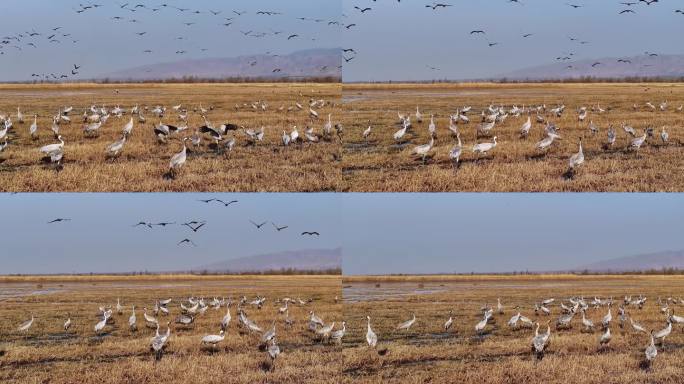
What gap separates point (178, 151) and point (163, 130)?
1.26m

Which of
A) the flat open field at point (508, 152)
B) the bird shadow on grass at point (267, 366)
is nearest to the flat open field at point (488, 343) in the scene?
the bird shadow on grass at point (267, 366)

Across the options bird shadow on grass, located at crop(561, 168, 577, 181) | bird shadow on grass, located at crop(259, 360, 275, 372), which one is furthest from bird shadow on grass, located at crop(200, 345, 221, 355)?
bird shadow on grass, located at crop(561, 168, 577, 181)

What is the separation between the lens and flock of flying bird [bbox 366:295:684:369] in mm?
18480

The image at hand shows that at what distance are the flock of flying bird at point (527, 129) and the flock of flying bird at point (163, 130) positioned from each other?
5.72 feet

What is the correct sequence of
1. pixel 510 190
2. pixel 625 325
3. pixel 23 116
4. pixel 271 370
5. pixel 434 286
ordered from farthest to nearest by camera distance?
1. pixel 434 286
2. pixel 23 116
3. pixel 625 325
4. pixel 510 190
5. pixel 271 370

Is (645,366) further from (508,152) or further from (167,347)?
(167,347)

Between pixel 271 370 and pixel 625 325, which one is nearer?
pixel 271 370

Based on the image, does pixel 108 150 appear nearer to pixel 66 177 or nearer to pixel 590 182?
pixel 66 177

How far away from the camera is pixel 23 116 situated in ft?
74.3

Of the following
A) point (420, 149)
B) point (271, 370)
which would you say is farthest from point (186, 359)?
point (420, 149)

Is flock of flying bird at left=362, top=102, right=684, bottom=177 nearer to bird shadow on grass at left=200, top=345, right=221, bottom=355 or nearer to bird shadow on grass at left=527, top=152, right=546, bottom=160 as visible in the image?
bird shadow on grass at left=527, top=152, right=546, bottom=160

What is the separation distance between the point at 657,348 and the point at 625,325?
156 cm

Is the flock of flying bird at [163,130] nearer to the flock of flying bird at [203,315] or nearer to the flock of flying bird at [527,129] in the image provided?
the flock of flying bird at [527,129]

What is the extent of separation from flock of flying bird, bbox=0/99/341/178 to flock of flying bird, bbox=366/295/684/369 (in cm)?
469
